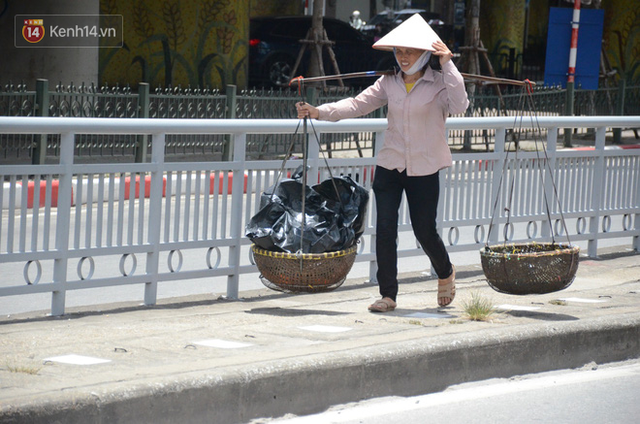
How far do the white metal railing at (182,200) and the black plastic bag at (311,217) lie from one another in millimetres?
372

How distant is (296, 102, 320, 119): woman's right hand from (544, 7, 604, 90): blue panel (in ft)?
53.0

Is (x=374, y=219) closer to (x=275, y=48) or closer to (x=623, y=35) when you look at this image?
(x=275, y=48)

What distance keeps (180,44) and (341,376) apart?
72.1 ft

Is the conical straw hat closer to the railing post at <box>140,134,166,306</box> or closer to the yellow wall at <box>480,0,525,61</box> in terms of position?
the railing post at <box>140,134,166,306</box>

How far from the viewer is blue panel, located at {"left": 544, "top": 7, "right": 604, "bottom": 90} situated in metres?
22.0

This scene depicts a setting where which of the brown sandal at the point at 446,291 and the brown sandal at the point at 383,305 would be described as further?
the brown sandal at the point at 446,291

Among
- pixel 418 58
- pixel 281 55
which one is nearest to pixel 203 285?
pixel 418 58

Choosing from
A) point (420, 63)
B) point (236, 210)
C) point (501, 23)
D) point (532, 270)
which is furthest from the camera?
point (501, 23)

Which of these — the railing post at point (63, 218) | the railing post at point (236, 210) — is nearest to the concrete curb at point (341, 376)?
the railing post at point (63, 218)

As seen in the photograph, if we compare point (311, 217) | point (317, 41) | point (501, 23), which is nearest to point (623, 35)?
point (501, 23)

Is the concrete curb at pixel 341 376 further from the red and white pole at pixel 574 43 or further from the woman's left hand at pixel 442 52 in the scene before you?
the red and white pole at pixel 574 43

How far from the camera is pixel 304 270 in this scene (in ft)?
21.5

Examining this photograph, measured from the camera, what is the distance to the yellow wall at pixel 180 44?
25875 millimetres

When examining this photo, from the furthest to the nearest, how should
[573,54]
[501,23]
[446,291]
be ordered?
1. [501,23]
2. [573,54]
3. [446,291]
